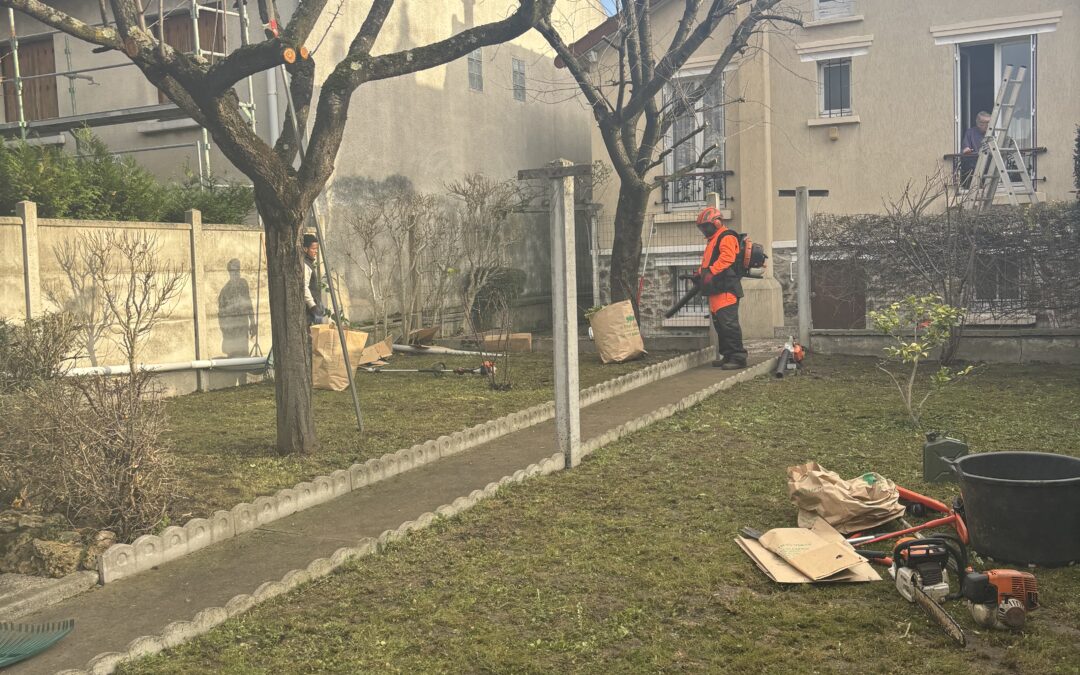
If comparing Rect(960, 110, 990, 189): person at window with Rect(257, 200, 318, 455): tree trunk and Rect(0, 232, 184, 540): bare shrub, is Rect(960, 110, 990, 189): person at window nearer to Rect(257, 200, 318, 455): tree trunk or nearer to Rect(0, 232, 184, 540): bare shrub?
Rect(257, 200, 318, 455): tree trunk

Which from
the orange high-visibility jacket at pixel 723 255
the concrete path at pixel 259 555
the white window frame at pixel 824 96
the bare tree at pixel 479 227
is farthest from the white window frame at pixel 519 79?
the concrete path at pixel 259 555

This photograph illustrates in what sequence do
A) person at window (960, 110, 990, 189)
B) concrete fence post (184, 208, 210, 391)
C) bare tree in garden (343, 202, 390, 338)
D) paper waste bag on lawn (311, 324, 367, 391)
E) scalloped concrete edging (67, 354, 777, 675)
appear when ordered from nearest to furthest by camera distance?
scalloped concrete edging (67, 354, 777, 675) < paper waste bag on lawn (311, 324, 367, 391) < concrete fence post (184, 208, 210, 391) < bare tree in garden (343, 202, 390, 338) < person at window (960, 110, 990, 189)

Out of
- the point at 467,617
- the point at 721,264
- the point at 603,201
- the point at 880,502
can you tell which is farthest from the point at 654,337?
the point at 467,617

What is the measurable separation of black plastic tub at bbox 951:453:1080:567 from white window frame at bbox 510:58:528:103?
1762 cm

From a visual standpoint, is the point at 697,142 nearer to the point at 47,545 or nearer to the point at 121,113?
the point at 121,113

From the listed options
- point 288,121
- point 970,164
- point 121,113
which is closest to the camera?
point 288,121

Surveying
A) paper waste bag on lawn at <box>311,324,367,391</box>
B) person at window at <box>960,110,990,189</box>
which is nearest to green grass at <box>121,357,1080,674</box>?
paper waste bag on lawn at <box>311,324,367,391</box>

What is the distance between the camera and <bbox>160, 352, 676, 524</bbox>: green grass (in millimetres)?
7559

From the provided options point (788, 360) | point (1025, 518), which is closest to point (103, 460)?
point (1025, 518)

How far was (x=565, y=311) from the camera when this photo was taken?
8.08 meters

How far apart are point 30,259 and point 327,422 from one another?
143 inches

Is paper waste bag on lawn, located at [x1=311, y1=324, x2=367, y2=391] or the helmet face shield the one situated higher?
the helmet face shield

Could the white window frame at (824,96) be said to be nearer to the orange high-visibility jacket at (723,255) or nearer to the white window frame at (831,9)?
the white window frame at (831,9)

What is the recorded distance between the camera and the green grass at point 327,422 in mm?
7559
